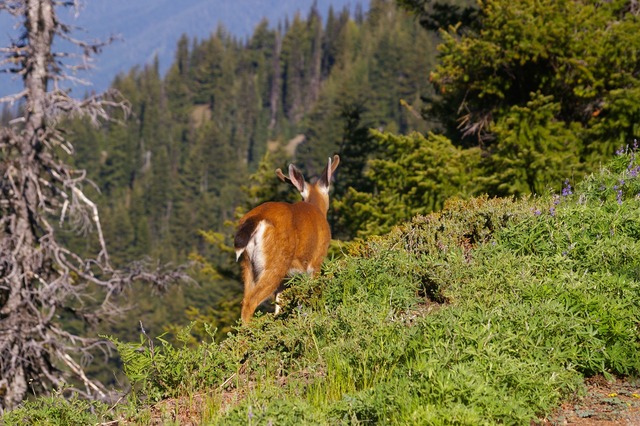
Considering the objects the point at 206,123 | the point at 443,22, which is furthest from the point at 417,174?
the point at 206,123

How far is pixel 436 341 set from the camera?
467 cm

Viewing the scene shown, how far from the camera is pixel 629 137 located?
16328 mm

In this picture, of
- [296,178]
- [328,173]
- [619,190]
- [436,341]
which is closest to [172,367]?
[436,341]

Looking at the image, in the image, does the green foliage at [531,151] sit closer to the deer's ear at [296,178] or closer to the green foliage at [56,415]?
the deer's ear at [296,178]

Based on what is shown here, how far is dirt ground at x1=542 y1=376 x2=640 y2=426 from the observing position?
175 inches

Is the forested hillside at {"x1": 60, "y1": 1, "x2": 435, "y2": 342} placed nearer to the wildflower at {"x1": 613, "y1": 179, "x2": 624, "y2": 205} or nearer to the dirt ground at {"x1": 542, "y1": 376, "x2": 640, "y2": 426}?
the wildflower at {"x1": 613, "y1": 179, "x2": 624, "y2": 205}

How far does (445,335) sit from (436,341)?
0.11 meters

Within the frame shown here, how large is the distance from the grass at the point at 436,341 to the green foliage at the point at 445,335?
0.04ft

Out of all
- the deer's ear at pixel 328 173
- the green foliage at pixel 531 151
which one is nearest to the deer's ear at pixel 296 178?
the deer's ear at pixel 328 173

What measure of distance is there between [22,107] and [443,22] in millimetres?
12828

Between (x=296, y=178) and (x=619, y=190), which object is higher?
(x=619, y=190)

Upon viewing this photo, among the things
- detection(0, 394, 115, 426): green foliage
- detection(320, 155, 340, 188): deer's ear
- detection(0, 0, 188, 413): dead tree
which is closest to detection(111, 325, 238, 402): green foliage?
detection(0, 394, 115, 426): green foliage

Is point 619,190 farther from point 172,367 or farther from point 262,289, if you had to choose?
point 172,367

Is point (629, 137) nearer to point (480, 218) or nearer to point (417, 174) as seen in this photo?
point (417, 174)
